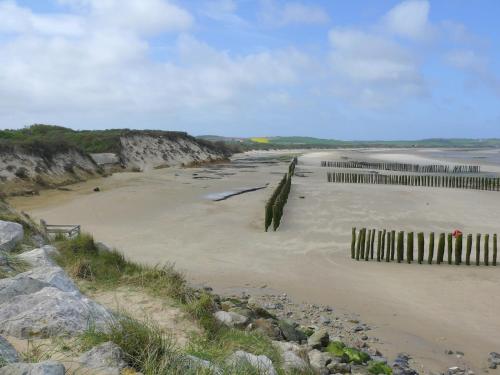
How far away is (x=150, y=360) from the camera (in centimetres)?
421

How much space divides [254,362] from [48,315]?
7.41ft

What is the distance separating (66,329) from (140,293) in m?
2.87

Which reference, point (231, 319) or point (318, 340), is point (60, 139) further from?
point (318, 340)

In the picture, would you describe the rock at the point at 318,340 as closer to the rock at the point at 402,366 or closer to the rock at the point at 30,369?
the rock at the point at 402,366

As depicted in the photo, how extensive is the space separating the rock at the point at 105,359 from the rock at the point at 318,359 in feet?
11.1

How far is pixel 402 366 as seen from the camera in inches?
297

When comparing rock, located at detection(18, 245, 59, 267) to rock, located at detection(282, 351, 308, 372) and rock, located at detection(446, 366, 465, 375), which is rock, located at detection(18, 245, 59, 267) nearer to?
rock, located at detection(282, 351, 308, 372)

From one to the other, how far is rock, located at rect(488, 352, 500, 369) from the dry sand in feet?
0.41

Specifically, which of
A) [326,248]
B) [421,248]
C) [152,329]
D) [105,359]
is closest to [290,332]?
[152,329]

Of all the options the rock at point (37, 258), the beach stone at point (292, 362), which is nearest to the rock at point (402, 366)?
the beach stone at point (292, 362)

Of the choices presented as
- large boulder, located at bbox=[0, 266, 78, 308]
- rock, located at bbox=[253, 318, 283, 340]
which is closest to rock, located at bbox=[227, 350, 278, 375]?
rock, located at bbox=[253, 318, 283, 340]

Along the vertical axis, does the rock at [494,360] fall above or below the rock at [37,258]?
below

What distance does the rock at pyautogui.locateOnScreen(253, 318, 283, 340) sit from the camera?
292 inches

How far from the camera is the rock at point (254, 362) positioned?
4.68m
